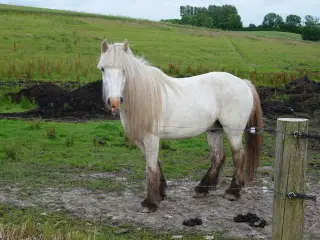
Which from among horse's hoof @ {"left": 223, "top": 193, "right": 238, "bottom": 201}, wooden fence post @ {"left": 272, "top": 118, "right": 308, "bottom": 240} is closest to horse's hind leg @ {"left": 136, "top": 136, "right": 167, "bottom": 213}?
horse's hoof @ {"left": 223, "top": 193, "right": 238, "bottom": 201}

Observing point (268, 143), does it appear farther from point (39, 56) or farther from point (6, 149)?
point (39, 56)

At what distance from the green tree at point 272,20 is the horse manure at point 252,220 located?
307 ft

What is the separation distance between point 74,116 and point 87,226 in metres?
8.36

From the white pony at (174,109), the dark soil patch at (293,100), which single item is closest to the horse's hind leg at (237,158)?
the white pony at (174,109)

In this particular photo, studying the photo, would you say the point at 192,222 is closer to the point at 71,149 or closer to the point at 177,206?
the point at 177,206

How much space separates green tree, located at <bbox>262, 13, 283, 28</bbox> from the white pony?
92.1 m

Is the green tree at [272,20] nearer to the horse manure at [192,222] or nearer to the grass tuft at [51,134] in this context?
the grass tuft at [51,134]

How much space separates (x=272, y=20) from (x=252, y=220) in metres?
98.1

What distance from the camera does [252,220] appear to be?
5.98 m

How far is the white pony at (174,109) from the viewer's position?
6.10 meters

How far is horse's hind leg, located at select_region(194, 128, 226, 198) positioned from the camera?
7.22 metres

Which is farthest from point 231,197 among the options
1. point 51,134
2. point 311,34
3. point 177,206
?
point 311,34

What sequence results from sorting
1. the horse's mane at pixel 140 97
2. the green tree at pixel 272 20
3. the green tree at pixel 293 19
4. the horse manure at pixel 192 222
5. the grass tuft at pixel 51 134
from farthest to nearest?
the green tree at pixel 293 19 → the green tree at pixel 272 20 → the grass tuft at pixel 51 134 → the horse's mane at pixel 140 97 → the horse manure at pixel 192 222

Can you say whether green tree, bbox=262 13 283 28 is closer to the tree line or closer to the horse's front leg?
the tree line
